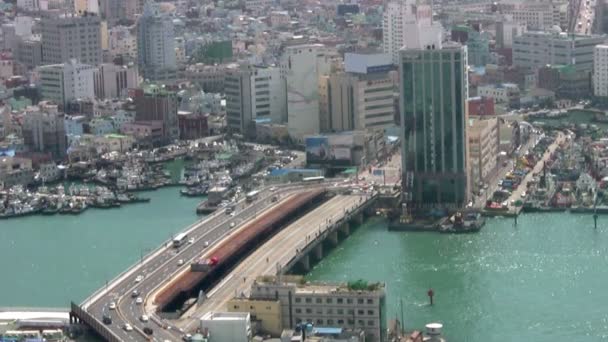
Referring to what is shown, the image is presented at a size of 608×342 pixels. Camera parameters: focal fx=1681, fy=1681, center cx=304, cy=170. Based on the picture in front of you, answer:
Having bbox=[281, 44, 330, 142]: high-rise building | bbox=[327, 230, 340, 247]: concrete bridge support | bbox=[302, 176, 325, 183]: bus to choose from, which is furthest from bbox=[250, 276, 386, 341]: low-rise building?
bbox=[281, 44, 330, 142]: high-rise building

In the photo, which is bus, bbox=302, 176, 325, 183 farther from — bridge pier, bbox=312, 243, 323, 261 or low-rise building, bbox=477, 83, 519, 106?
low-rise building, bbox=477, 83, 519, 106

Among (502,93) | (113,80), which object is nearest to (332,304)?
(502,93)

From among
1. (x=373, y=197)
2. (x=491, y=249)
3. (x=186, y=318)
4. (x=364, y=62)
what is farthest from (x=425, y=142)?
(x=186, y=318)

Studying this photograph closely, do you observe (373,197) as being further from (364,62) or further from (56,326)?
(56,326)

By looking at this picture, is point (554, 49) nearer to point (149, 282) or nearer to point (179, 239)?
point (179, 239)

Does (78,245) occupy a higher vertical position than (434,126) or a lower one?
lower

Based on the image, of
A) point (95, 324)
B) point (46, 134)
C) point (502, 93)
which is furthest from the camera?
point (502, 93)

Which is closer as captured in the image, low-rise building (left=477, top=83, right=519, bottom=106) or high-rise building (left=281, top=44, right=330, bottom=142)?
high-rise building (left=281, top=44, right=330, bottom=142)
